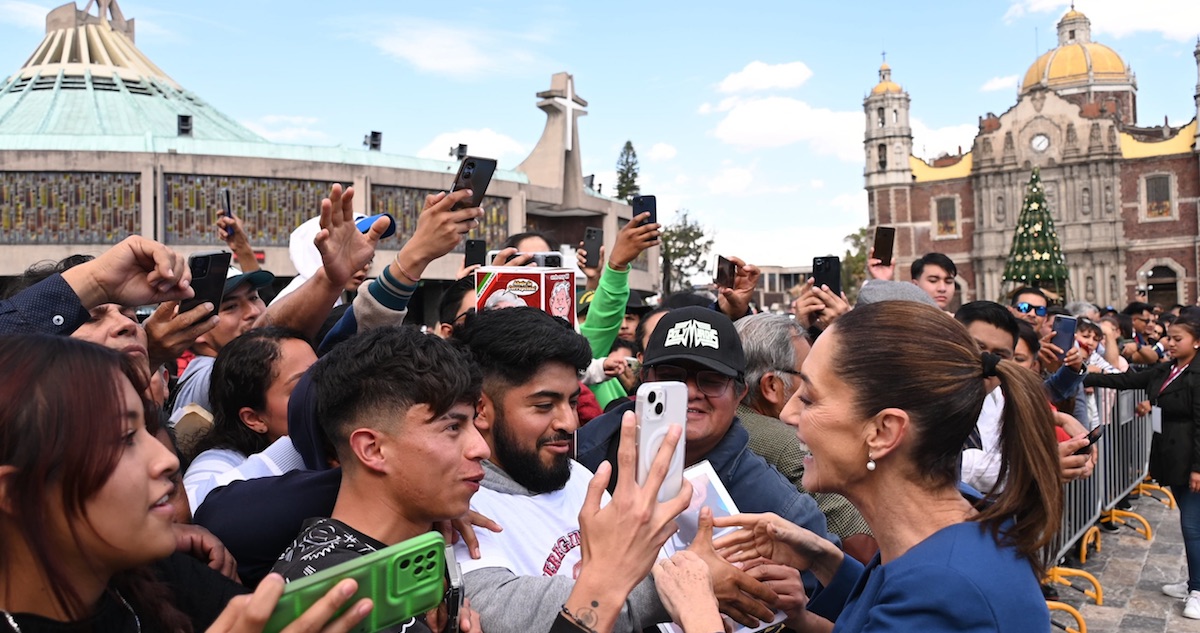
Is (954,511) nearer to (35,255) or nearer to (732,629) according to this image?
(732,629)

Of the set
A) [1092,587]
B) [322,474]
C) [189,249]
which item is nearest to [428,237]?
[322,474]

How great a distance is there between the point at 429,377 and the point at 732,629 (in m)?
1.06

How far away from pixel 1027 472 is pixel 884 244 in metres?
3.56

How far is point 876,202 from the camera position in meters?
64.0

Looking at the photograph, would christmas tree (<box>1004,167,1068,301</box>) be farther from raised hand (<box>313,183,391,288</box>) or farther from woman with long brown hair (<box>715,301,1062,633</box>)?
woman with long brown hair (<box>715,301,1062,633</box>)

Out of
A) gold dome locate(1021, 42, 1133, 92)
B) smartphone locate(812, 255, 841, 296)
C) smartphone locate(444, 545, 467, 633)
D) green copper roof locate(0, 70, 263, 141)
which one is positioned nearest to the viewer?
smartphone locate(444, 545, 467, 633)

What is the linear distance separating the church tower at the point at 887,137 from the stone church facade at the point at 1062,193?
7 centimetres

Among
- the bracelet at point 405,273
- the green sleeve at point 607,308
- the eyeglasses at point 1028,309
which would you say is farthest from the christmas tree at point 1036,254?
the bracelet at point 405,273

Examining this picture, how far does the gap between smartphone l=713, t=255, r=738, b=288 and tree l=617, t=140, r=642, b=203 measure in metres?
60.1

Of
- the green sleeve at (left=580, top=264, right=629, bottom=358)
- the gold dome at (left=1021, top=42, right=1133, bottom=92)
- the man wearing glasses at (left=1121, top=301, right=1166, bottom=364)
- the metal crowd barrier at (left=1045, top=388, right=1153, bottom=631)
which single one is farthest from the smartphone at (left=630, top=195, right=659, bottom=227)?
the gold dome at (left=1021, top=42, right=1133, bottom=92)

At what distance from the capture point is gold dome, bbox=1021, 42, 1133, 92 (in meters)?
66.4

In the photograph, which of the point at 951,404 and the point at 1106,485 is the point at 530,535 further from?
the point at 1106,485

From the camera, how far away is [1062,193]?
5978cm

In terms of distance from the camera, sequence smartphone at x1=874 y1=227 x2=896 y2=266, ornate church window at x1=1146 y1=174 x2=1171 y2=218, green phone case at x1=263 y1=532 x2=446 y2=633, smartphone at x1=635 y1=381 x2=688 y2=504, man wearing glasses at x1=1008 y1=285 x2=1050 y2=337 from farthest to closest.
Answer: ornate church window at x1=1146 y1=174 x2=1171 y2=218 < man wearing glasses at x1=1008 y1=285 x2=1050 y2=337 < smartphone at x1=874 y1=227 x2=896 y2=266 < smartphone at x1=635 y1=381 x2=688 y2=504 < green phone case at x1=263 y1=532 x2=446 y2=633
